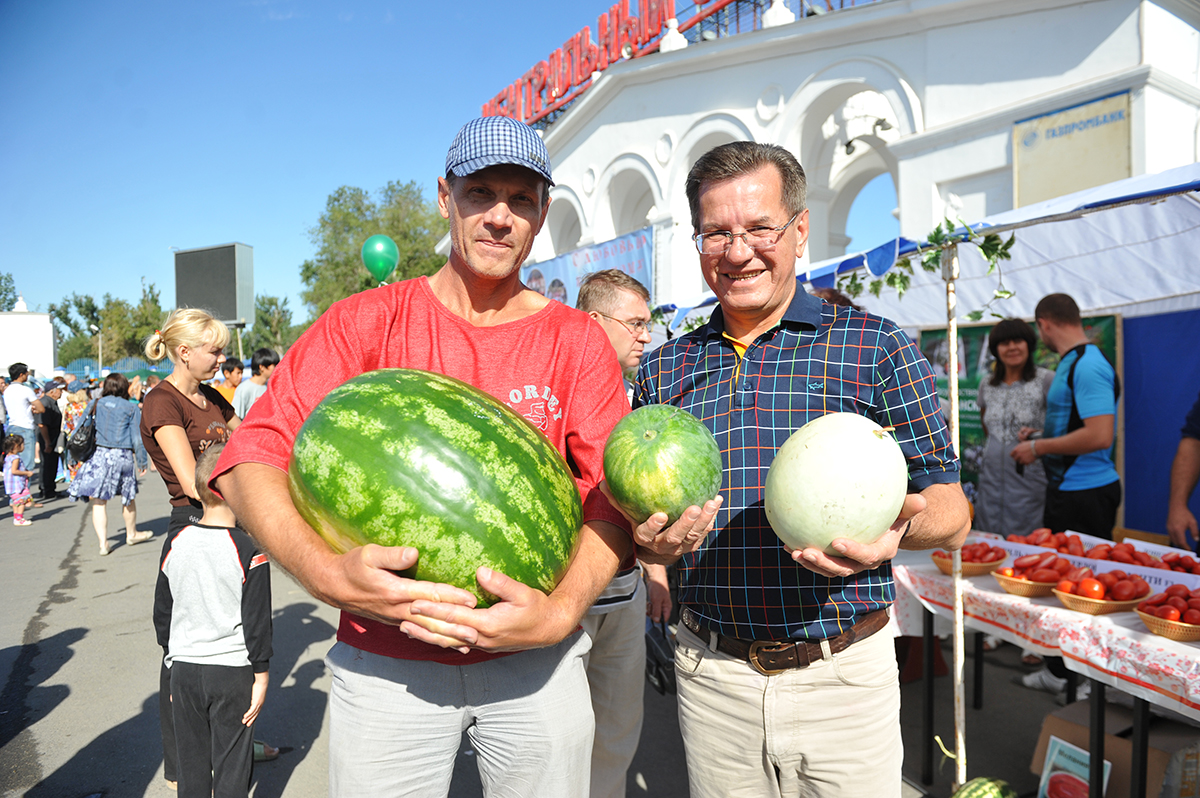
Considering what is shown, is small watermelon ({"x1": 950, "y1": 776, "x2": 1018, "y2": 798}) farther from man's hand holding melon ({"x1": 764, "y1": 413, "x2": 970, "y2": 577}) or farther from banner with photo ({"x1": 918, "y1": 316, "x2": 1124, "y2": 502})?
banner with photo ({"x1": 918, "y1": 316, "x2": 1124, "y2": 502})

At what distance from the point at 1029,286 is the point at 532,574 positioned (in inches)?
291

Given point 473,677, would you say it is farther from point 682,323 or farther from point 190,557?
point 682,323

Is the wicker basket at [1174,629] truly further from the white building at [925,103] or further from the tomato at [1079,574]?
the white building at [925,103]

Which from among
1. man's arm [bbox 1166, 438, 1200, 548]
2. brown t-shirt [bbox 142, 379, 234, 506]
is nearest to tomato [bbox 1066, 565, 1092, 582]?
man's arm [bbox 1166, 438, 1200, 548]

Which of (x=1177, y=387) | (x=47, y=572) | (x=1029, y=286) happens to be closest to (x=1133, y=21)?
(x=1029, y=286)

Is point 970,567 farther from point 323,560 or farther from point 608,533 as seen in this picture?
point 323,560

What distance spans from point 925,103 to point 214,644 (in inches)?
496

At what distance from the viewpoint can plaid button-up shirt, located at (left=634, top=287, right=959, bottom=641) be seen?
1.97m

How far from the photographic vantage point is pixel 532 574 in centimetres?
147

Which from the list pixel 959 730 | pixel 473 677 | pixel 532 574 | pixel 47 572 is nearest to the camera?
pixel 532 574

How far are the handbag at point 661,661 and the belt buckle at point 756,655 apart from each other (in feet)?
9.67

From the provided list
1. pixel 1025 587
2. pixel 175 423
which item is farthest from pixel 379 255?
pixel 1025 587

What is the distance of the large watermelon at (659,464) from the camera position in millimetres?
1559

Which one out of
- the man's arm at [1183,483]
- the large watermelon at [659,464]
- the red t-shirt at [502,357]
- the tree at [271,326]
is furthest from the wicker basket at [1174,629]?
the tree at [271,326]
